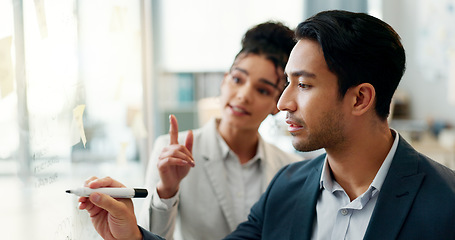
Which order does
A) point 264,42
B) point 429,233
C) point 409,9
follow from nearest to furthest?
point 429,233, point 264,42, point 409,9

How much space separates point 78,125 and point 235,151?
66 centimetres

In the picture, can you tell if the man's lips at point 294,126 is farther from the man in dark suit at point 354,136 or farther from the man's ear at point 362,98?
the man's ear at point 362,98

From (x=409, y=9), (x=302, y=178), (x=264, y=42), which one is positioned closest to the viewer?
(x=302, y=178)

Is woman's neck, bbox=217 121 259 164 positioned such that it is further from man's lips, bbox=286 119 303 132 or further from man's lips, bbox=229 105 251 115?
man's lips, bbox=286 119 303 132

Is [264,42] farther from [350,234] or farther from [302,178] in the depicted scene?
[350,234]

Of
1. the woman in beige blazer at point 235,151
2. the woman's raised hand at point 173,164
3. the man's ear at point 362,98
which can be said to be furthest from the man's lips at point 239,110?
the man's ear at point 362,98

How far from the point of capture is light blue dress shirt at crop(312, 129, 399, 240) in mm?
1176

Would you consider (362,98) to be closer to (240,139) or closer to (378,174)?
(378,174)

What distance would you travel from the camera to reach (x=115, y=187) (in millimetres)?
1128

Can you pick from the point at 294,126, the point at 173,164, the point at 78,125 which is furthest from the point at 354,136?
the point at 78,125

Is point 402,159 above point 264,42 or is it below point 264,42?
below

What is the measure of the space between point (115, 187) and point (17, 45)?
40cm

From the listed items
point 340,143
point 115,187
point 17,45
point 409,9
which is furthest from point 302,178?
point 409,9

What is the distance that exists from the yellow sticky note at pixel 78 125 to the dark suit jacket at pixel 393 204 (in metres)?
0.50
